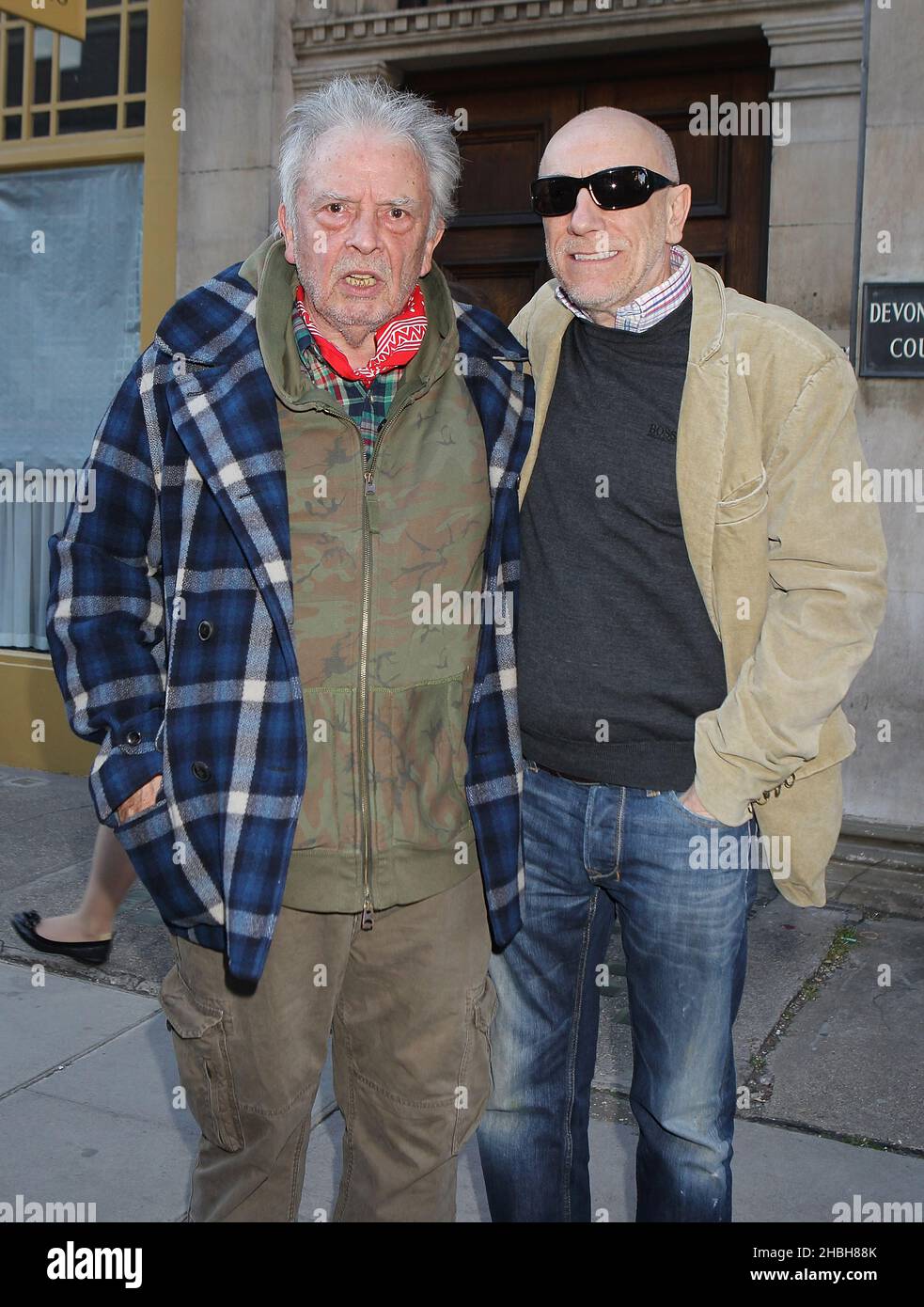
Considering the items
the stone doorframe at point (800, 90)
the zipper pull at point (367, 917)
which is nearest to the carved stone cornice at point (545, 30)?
the stone doorframe at point (800, 90)

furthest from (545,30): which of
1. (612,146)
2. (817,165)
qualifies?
(612,146)

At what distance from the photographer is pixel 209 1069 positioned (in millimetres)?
2316

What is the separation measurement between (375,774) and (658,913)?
0.58 metres

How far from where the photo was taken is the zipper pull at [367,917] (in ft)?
7.48

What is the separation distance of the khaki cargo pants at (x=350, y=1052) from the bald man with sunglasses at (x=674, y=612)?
0.25 meters

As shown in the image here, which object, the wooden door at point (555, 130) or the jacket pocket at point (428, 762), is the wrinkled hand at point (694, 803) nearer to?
the jacket pocket at point (428, 762)

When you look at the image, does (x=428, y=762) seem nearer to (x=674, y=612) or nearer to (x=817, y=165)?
(x=674, y=612)

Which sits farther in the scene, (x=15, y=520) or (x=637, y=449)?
(x=15, y=520)

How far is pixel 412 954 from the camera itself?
2377 millimetres

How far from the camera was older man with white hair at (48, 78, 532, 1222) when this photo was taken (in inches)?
88.0
